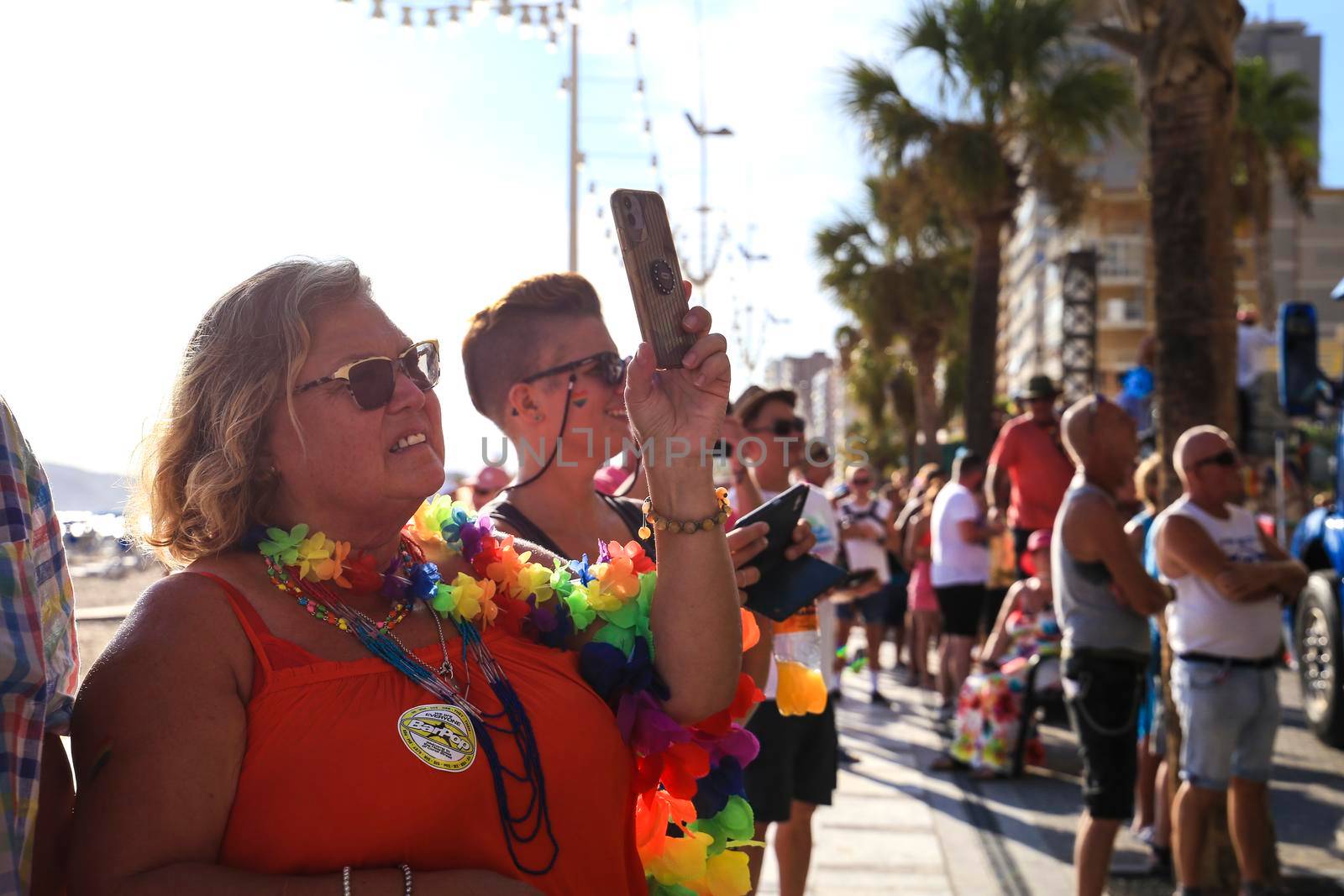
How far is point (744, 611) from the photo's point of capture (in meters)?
2.49

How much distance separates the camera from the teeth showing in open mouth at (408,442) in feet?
6.64

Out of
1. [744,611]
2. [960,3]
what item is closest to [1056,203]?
[960,3]

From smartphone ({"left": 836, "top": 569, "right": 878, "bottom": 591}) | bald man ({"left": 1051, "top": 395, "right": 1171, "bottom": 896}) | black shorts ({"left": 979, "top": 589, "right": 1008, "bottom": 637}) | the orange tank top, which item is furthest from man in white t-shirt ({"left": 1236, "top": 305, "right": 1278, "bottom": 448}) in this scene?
the orange tank top

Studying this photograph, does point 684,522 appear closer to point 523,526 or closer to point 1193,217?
point 523,526

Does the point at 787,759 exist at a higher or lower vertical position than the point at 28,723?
lower

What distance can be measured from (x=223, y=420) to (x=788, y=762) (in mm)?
2726

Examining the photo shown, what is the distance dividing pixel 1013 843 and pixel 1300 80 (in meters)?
28.9

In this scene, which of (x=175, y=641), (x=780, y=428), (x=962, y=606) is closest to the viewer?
(x=175, y=641)

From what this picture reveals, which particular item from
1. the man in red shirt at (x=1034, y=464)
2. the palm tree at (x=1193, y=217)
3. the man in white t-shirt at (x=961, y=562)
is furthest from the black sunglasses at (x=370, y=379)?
the man in white t-shirt at (x=961, y=562)

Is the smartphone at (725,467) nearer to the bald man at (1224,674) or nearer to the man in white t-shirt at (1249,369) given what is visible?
the bald man at (1224,674)

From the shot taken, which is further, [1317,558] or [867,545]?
[867,545]

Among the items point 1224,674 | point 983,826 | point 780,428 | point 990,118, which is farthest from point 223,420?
point 990,118

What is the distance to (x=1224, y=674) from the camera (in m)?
4.64

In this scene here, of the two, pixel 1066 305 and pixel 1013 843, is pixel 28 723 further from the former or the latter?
pixel 1066 305
